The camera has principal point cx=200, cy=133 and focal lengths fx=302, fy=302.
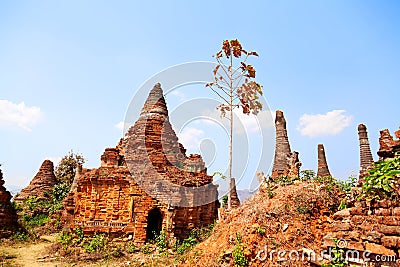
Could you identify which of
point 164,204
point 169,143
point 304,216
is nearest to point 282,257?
point 304,216

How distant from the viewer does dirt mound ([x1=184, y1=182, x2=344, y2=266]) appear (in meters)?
7.14

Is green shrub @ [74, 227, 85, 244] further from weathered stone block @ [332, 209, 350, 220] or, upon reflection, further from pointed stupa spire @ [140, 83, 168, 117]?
weathered stone block @ [332, 209, 350, 220]

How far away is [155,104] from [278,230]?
41.7 feet

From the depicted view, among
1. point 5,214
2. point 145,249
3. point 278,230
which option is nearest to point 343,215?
point 278,230

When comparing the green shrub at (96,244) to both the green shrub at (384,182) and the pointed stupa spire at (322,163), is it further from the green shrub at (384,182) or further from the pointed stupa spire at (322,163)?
the pointed stupa spire at (322,163)

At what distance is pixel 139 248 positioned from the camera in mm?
13438

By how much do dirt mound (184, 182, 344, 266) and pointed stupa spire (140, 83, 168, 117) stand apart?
1039 cm

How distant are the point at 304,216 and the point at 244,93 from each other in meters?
8.71

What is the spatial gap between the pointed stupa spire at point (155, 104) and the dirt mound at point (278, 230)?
10388mm

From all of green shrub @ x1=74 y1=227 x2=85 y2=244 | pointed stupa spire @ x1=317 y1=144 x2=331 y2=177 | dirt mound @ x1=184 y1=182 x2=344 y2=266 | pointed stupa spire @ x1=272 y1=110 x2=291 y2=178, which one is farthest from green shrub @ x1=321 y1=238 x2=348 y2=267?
pointed stupa spire @ x1=317 y1=144 x2=331 y2=177

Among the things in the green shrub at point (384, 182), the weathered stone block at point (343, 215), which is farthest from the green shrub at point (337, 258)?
the green shrub at point (384, 182)

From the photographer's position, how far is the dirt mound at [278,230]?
7.14m

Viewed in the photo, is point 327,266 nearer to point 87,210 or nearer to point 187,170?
point 187,170

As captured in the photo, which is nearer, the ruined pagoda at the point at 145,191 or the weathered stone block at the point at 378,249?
the weathered stone block at the point at 378,249
